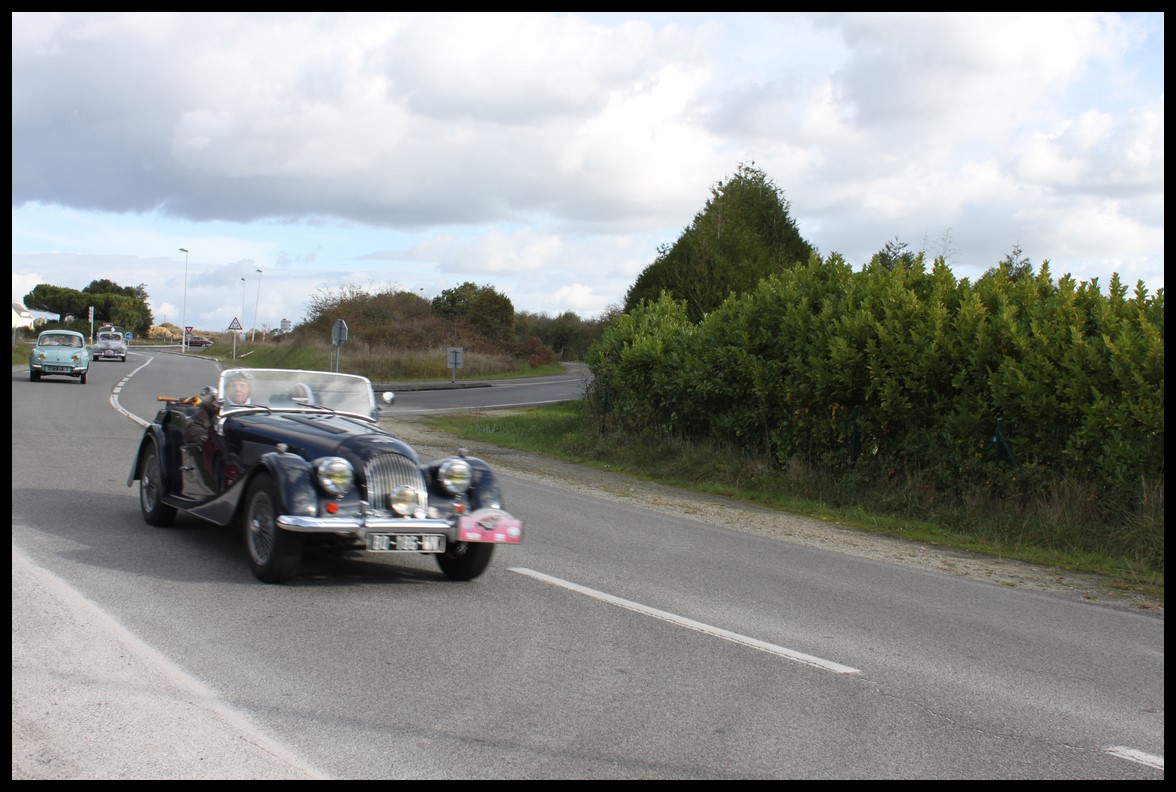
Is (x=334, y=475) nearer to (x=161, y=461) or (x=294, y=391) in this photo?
(x=294, y=391)

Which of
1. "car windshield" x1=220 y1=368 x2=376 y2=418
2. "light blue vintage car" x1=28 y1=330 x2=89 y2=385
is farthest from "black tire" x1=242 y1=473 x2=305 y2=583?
"light blue vintage car" x1=28 y1=330 x2=89 y2=385

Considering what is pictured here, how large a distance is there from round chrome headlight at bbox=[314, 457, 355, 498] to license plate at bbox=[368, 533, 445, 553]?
1.37 ft

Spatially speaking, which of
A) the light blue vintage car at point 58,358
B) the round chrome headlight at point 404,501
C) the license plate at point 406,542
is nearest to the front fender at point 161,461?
the round chrome headlight at point 404,501

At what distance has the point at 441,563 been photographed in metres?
7.72

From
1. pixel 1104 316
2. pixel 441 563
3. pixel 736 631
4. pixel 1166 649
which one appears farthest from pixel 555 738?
pixel 1104 316

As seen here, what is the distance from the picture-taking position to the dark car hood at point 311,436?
295 inches

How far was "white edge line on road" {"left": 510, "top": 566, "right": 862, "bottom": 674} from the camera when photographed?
591 cm

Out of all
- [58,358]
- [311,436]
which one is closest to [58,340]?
A: [58,358]

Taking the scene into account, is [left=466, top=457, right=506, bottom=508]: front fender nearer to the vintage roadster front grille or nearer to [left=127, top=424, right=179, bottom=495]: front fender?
the vintage roadster front grille

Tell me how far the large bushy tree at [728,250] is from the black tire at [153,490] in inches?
620

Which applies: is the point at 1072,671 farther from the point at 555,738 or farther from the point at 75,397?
the point at 75,397

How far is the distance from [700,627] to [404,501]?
86.0 inches

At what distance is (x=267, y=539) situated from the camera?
7.20m

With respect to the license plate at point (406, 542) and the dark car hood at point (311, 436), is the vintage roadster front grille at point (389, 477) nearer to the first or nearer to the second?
the dark car hood at point (311, 436)
